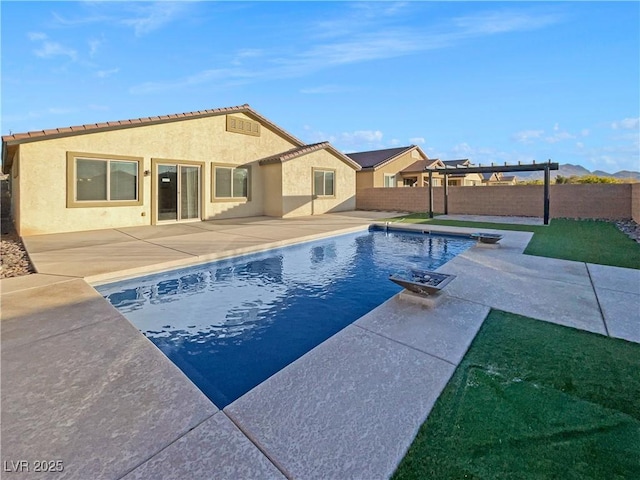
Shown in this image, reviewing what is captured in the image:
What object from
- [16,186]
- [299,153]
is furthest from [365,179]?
[16,186]

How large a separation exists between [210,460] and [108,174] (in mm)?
12396

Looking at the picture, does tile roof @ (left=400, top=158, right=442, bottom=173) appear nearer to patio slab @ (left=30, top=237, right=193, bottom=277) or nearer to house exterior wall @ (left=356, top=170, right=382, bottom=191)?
house exterior wall @ (left=356, top=170, right=382, bottom=191)

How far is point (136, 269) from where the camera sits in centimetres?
634

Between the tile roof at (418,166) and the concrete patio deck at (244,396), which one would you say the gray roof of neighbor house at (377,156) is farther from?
the concrete patio deck at (244,396)

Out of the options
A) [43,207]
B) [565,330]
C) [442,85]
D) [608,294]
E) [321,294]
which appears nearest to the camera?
[565,330]

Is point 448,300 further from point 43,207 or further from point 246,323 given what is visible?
point 43,207

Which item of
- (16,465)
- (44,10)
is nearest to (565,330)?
(16,465)

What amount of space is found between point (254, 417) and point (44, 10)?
14854 millimetres

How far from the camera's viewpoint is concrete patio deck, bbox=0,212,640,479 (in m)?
1.97

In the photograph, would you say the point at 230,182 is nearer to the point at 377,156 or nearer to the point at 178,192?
the point at 178,192

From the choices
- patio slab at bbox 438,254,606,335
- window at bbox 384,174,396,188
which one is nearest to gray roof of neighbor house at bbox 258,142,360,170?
window at bbox 384,174,396,188

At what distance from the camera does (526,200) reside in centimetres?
1670

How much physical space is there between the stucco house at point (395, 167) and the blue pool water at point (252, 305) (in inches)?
653

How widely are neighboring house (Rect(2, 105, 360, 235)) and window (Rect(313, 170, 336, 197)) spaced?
55 mm
